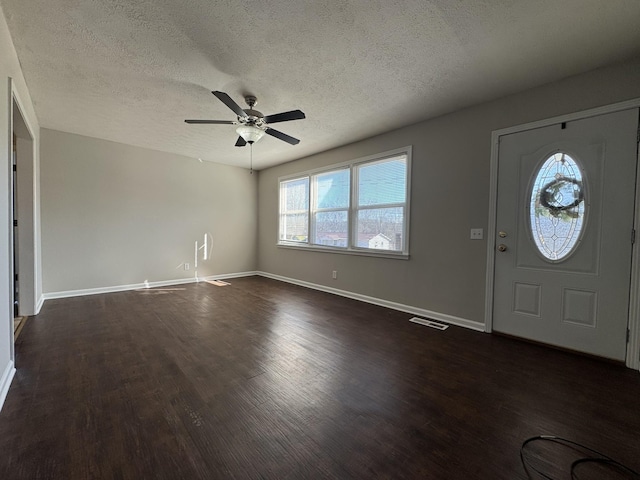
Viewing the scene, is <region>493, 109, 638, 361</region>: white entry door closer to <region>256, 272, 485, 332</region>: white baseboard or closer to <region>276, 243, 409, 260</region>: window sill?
<region>256, 272, 485, 332</region>: white baseboard

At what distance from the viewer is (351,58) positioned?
7.51 ft

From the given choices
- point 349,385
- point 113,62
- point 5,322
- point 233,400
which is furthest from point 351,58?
point 5,322

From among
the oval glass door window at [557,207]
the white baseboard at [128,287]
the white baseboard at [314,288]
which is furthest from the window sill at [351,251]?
the white baseboard at [128,287]

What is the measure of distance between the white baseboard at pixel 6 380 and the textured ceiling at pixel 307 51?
2.48 m

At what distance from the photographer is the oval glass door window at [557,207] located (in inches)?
99.2

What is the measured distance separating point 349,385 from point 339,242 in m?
2.98

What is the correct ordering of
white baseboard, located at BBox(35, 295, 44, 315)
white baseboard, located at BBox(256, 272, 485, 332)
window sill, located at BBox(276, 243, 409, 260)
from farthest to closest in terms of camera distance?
window sill, located at BBox(276, 243, 409, 260), white baseboard, located at BBox(35, 295, 44, 315), white baseboard, located at BBox(256, 272, 485, 332)

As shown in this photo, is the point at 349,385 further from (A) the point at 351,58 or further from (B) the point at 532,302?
(A) the point at 351,58

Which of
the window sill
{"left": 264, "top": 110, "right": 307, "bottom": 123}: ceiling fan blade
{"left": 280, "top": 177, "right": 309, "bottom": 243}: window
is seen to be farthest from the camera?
{"left": 280, "top": 177, "right": 309, "bottom": 243}: window

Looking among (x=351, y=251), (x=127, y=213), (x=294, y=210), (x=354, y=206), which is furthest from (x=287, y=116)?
(x=127, y=213)

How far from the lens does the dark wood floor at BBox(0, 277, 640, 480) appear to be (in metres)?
1.32

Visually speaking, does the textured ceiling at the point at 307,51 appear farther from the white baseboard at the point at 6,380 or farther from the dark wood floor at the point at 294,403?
the dark wood floor at the point at 294,403

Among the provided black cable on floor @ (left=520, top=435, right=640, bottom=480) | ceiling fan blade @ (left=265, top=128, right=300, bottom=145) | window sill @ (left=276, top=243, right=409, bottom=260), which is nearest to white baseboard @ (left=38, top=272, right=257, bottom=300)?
window sill @ (left=276, top=243, right=409, bottom=260)

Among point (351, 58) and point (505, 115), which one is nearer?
point (351, 58)
